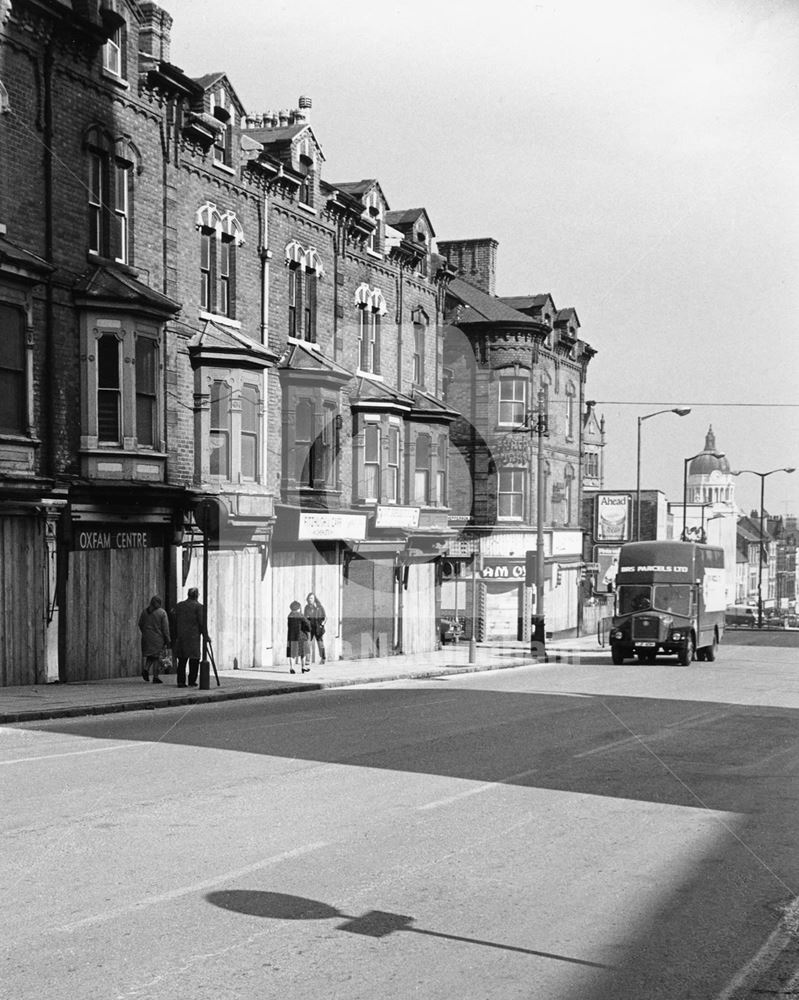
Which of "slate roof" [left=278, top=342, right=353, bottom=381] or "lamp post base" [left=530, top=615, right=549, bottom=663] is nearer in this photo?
"slate roof" [left=278, top=342, right=353, bottom=381]

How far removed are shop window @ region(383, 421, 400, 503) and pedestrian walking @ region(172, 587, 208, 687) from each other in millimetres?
13898

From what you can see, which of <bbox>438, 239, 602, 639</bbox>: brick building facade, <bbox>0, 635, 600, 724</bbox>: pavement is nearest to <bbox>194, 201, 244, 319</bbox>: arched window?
<bbox>0, 635, 600, 724</bbox>: pavement

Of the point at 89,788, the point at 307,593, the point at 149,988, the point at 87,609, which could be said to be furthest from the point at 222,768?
the point at 307,593

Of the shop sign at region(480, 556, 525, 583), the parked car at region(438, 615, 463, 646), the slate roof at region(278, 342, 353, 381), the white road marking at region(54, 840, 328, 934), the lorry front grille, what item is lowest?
the parked car at region(438, 615, 463, 646)

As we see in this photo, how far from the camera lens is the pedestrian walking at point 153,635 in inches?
952

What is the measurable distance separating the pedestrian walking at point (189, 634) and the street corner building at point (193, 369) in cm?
95

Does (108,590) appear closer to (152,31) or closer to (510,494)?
(152,31)

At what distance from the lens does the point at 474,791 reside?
12531 mm

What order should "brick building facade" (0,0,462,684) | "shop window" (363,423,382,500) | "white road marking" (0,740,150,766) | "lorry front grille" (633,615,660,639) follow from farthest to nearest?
"lorry front grille" (633,615,660,639) → "shop window" (363,423,382,500) → "brick building facade" (0,0,462,684) → "white road marking" (0,740,150,766)

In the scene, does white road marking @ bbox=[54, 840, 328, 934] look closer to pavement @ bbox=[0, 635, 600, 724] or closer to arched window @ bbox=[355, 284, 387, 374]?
pavement @ bbox=[0, 635, 600, 724]

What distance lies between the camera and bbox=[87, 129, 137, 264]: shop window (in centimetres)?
2517

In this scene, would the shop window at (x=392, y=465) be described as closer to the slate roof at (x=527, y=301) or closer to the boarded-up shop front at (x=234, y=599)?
the boarded-up shop front at (x=234, y=599)

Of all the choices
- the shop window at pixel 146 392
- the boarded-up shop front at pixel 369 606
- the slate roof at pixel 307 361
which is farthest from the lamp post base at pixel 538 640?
the shop window at pixel 146 392

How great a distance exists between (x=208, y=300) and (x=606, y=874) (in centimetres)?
2240
